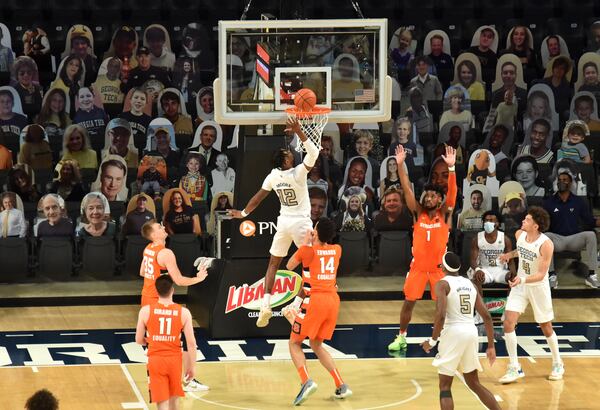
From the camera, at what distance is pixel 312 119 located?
13.6 m

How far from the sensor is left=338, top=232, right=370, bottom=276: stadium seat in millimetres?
17062

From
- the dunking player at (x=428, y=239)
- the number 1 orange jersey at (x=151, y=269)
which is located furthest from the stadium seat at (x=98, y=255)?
the dunking player at (x=428, y=239)

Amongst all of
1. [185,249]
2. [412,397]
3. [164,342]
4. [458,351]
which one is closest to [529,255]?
[412,397]

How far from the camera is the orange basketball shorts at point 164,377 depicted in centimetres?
1073

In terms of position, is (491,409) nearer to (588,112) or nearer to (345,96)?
(345,96)

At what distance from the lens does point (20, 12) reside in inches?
821

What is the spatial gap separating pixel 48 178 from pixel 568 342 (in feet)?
23.1

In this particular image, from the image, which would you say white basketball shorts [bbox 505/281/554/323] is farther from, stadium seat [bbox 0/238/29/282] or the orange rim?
stadium seat [bbox 0/238/29/282]

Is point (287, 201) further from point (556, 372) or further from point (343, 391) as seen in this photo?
point (556, 372)

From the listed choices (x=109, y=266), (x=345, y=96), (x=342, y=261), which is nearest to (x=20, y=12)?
(x=109, y=266)

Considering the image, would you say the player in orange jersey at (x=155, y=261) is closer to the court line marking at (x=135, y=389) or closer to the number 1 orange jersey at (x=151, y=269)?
the number 1 orange jersey at (x=151, y=269)

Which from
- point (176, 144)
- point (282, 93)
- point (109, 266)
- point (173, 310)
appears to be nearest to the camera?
point (173, 310)

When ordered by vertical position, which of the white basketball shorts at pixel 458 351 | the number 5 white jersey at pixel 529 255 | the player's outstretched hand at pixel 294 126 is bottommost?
the white basketball shorts at pixel 458 351

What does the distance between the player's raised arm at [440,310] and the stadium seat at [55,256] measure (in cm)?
674
